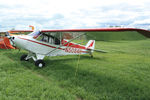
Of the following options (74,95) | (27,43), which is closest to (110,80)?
(74,95)

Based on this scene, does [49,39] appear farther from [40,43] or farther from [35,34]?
[35,34]

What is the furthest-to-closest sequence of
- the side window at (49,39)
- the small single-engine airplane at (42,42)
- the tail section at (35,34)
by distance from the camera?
the side window at (49,39) < the tail section at (35,34) < the small single-engine airplane at (42,42)

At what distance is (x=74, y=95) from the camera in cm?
332

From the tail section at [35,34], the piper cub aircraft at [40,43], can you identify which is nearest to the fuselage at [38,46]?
the piper cub aircraft at [40,43]

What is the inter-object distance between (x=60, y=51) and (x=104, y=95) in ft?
14.7

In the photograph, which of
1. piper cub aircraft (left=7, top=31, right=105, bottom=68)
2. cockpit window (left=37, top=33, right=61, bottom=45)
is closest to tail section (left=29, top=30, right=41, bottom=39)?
piper cub aircraft (left=7, top=31, right=105, bottom=68)

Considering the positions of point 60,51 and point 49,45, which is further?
point 60,51

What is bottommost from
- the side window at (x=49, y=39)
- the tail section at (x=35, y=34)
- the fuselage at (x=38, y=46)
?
the fuselage at (x=38, y=46)

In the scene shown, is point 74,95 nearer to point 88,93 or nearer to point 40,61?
point 88,93

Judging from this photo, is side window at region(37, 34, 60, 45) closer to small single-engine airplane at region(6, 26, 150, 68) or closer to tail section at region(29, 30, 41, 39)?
small single-engine airplane at region(6, 26, 150, 68)

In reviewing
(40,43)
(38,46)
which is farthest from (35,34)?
(38,46)

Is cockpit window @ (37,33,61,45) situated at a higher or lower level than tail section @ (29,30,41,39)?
lower

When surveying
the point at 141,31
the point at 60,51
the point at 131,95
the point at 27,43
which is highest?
the point at 141,31

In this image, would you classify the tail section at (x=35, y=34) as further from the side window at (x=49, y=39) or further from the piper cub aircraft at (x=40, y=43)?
the side window at (x=49, y=39)
